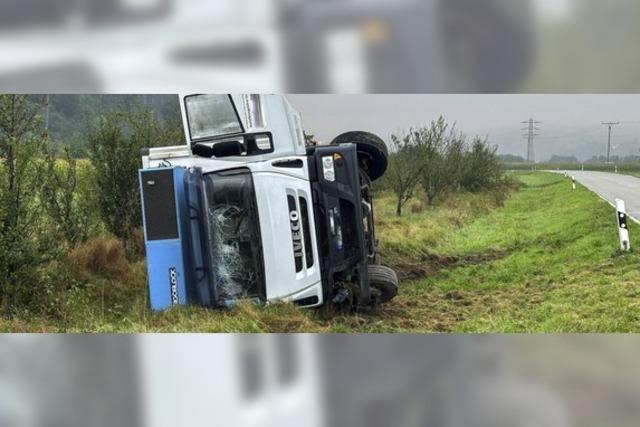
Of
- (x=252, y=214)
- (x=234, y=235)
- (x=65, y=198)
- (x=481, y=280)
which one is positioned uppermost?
(x=65, y=198)

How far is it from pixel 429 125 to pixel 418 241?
673 mm

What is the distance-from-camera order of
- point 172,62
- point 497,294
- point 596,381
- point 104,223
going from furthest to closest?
point 104,223 < point 497,294 < point 172,62 < point 596,381

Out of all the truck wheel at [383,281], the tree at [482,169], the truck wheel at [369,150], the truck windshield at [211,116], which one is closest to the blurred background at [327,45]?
the truck windshield at [211,116]

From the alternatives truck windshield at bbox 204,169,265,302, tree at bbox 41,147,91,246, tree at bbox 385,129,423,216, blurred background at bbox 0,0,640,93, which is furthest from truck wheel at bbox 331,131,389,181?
tree at bbox 41,147,91,246

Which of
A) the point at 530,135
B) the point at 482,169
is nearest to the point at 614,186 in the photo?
the point at 530,135

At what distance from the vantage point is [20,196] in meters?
3.21

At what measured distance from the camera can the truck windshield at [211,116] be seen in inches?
117

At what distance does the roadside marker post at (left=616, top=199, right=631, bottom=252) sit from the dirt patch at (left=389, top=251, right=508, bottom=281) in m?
0.65

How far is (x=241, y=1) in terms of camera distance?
278cm

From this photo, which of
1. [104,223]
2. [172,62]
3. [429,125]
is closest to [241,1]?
[172,62]

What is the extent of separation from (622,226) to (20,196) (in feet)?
10.8

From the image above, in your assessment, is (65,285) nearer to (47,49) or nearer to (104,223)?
(104,223)

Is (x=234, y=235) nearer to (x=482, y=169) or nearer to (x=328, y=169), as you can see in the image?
(x=328, y=169)

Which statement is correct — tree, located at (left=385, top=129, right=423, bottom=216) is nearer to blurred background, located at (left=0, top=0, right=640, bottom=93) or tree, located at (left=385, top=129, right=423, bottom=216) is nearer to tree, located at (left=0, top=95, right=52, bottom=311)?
blurred background, located at (left=0, top=0, right=640, bottom=93)
